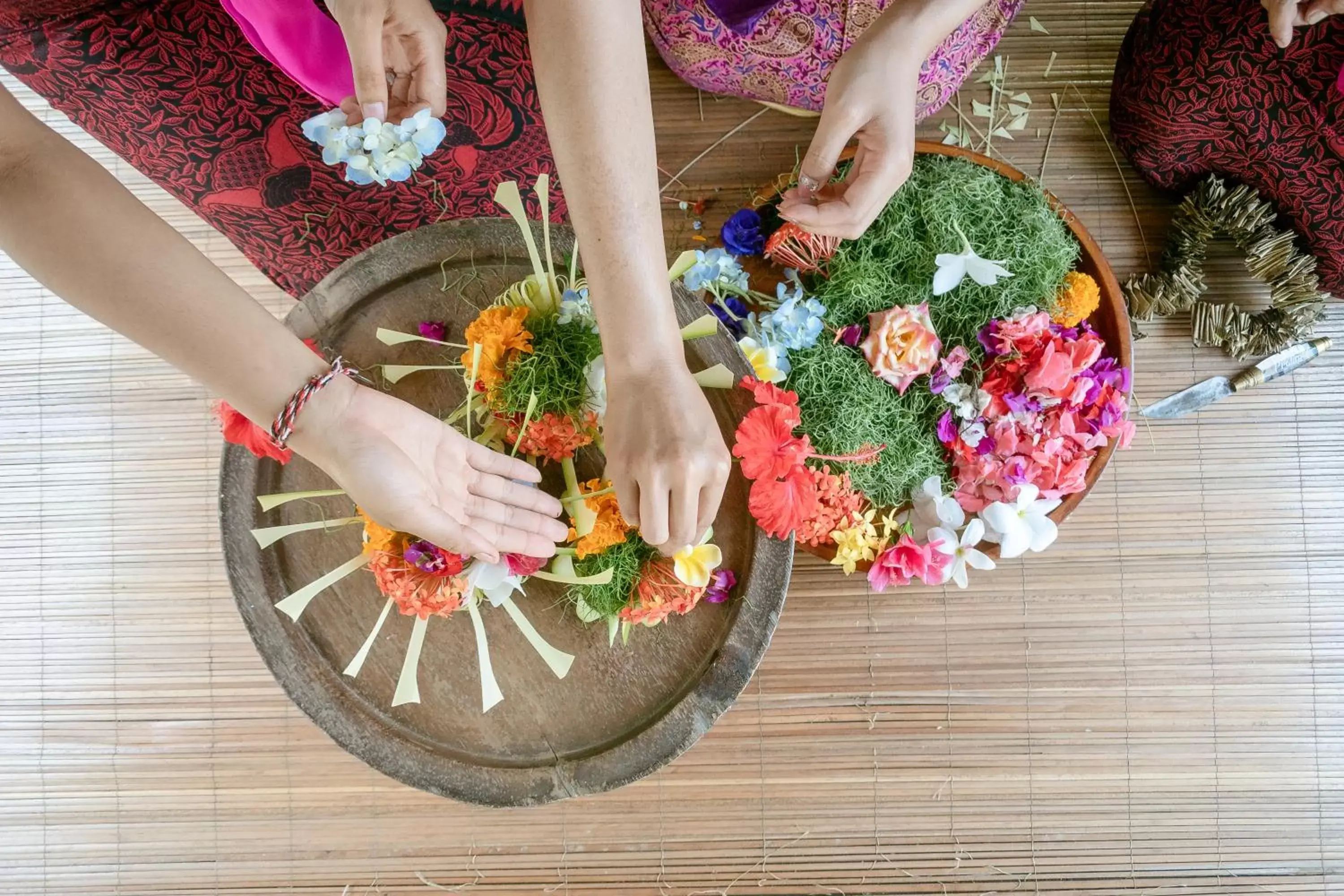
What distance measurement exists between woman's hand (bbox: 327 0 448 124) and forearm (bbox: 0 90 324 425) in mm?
197

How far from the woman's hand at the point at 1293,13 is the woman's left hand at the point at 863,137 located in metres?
0.44

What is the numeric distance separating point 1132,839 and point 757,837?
0.54 m

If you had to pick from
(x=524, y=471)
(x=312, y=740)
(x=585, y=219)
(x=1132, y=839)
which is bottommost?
(x=1132, y=839)

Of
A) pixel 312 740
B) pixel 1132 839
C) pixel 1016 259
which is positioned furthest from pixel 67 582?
pixel 1132 839

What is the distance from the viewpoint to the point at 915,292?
95 cm

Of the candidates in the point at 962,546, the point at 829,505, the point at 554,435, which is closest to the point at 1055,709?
the point at 962,546

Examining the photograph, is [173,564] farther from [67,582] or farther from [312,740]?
[312,740]

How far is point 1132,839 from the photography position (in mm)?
1125

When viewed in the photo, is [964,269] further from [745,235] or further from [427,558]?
[427,558]

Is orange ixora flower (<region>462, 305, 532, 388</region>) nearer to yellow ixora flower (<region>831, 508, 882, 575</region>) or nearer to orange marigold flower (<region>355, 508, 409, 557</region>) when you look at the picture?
orange marigold flower (<region>355, 508, 409, 557</region>)

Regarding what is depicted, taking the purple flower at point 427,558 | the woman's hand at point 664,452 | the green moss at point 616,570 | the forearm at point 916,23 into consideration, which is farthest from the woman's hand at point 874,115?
the purple flower at point 427,558

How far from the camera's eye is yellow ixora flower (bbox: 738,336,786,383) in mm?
833

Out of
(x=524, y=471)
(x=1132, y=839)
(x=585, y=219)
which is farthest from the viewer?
(x=1132, y=839)

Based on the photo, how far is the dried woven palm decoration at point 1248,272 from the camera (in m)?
1.01
